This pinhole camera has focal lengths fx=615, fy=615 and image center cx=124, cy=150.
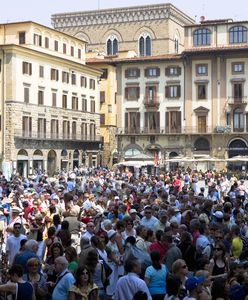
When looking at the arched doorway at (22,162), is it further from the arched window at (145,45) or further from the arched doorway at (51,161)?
the arched window at (145,45)

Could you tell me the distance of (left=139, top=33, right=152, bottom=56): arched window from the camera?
71.5m

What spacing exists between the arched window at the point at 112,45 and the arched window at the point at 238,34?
57.2ft

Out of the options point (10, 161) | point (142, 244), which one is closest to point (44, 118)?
point (10, 161)

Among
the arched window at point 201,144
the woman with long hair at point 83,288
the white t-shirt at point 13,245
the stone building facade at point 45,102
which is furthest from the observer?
the arched window at point 201,144

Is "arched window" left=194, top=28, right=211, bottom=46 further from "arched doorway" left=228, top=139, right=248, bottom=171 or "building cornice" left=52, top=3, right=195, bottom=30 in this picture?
"building cornice" left=52, top=3, right=195, bottom=30

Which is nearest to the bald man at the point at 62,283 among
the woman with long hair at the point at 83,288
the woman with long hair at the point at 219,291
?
the woman with long hair at the point at 83,288

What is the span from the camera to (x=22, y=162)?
166ft

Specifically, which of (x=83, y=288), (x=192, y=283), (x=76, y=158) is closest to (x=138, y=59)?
(x=76, y=158)

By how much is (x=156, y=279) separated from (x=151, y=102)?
53.6 meters

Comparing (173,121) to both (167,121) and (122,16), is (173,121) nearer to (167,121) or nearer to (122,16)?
(167,121)

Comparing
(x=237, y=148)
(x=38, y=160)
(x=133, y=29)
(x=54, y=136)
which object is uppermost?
(x=133, y=29)

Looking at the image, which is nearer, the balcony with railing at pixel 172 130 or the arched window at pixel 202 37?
the balcony with railing at pixel 172 130

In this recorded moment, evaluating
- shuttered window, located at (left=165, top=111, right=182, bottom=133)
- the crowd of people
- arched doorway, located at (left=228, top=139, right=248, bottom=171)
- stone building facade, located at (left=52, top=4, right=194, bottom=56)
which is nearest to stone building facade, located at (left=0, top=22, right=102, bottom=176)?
shuttered window, located at (left=165, top=111, right=182, bottom=133)

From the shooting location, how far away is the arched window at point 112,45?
238ft
